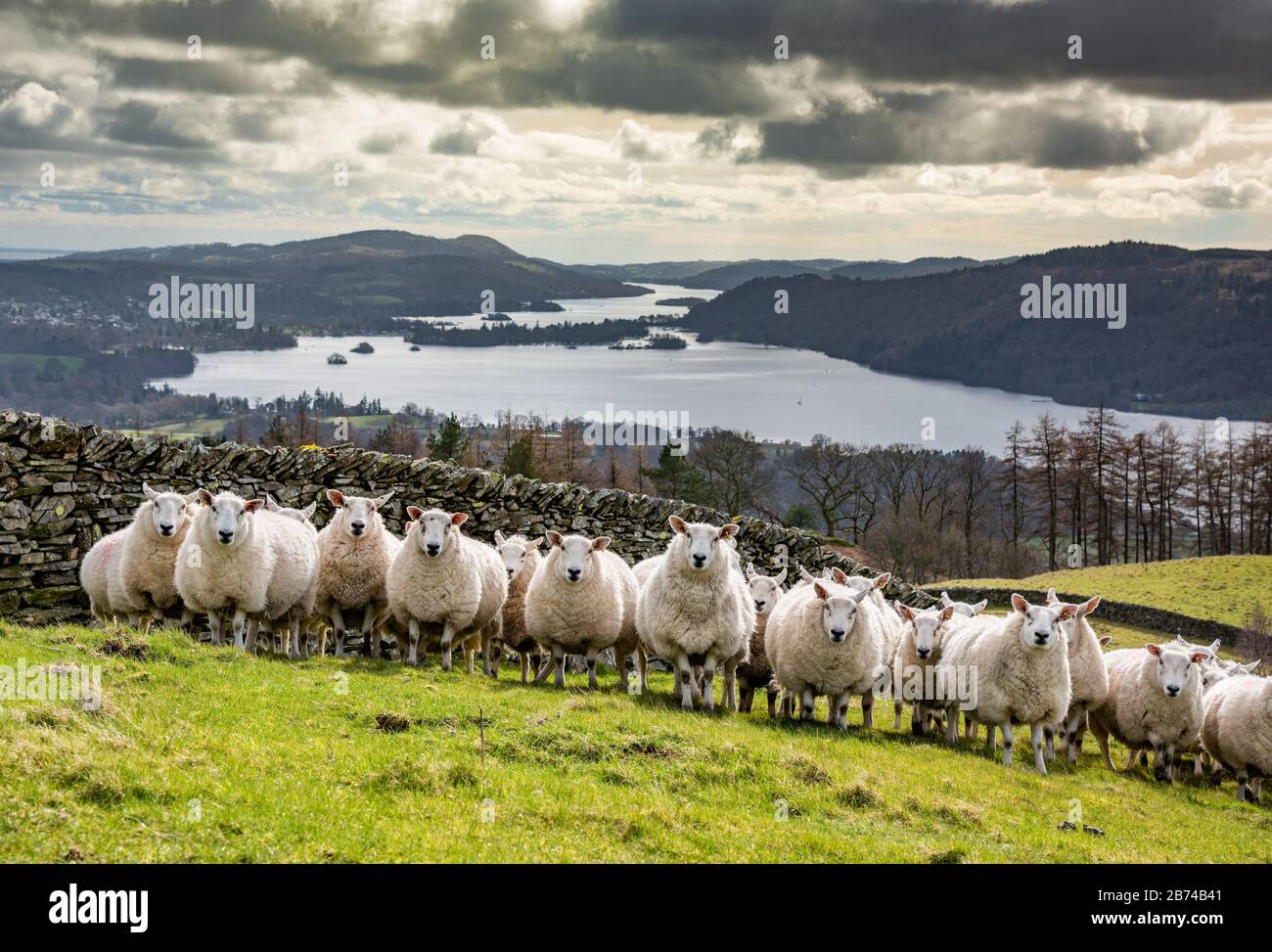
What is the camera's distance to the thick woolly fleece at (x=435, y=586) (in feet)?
46.7

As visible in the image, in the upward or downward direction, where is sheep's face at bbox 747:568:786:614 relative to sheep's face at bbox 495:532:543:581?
downward

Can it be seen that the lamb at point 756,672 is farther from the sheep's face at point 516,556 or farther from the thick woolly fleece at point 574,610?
the sheep's face at point 516,556

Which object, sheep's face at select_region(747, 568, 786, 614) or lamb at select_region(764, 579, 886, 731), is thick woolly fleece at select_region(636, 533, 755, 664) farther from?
sheep's face at select_region(747, 568, 786, 614)

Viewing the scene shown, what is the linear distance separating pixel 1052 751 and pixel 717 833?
9.05m

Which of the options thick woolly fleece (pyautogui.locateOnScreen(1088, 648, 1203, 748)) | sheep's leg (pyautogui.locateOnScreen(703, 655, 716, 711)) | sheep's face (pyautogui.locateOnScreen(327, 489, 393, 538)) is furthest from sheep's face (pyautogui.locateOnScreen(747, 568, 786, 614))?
sheep's face (pyautogui.locateOnScreen(327, 489, 393, 538))

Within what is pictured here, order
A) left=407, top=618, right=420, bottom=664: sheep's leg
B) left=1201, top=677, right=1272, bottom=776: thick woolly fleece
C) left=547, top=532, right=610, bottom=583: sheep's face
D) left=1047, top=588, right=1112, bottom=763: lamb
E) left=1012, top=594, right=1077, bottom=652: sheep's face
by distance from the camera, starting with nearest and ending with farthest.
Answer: left=1012, top=594, right=1077, bottom=652: sheep's face → left=1201, top=677, right=1272, bottom=776: thick woolly fleece → left=547, top=532, right=610, bottom=583: sheep's face → left=407, top=618, right=420, bottom=664: sheep's leg → left=1047, top=588, right=1112, bottom=763: lamb

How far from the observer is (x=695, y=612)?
1332 cm

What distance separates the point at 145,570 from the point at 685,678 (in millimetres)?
7425

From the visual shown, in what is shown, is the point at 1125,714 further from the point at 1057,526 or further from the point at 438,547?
the point at 1057,526

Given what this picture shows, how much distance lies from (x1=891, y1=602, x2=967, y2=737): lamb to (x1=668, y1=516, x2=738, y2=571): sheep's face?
10.3 ft

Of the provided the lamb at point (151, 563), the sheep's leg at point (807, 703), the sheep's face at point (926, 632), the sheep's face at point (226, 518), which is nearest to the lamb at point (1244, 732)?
the sheep's face at point (926, 632)

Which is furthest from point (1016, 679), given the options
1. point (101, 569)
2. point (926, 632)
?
point (101, 569)

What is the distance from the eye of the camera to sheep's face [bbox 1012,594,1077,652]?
1303cm
